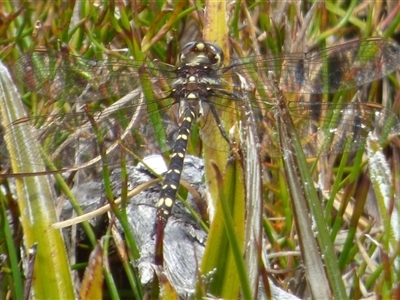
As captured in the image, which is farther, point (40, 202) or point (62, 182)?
point (62, 182)

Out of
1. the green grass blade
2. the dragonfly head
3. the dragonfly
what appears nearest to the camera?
the green grass blade

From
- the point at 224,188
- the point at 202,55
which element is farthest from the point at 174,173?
the point at 202,55

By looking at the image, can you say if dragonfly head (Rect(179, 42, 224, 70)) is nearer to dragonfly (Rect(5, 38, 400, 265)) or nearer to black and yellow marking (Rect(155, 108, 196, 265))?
dragonfly (Rect(5, 38, 400, 265))

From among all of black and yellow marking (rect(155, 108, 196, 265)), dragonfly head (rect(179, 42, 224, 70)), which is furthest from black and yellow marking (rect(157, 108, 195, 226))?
dragonfly head (rect(179, 42, 224, 70))

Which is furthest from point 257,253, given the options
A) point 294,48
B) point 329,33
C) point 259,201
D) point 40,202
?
point 329,33

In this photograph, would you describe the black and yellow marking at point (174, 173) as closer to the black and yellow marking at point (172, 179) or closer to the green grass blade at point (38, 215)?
the black and yellow marking at point (172, 179)

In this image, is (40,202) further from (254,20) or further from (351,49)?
(254,20)
